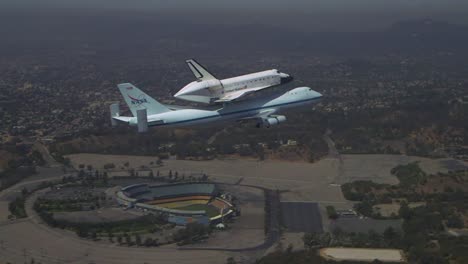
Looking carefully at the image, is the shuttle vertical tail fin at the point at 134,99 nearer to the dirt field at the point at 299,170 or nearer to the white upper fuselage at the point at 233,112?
the white upper fuselage at the point at 233,112

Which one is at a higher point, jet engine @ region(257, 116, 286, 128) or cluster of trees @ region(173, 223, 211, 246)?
jet engine @ region(257, 116, 286, 128)

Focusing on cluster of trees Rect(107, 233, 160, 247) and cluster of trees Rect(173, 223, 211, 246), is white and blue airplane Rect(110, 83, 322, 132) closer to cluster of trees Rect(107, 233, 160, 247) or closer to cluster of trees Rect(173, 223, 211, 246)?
cluster of trees Rect(107, 233, 160, 247)

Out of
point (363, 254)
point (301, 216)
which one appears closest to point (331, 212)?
point (301, 216)

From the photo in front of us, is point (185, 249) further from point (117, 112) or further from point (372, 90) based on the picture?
point (372, 90)

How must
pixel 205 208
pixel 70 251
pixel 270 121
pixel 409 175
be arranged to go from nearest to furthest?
pixel 270 121, pixel 70 251, pixel 205 208, pixel 409 175

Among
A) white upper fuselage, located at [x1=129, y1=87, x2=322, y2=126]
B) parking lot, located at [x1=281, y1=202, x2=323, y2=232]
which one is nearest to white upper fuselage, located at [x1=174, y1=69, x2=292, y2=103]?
white upper fuselage, located at [x1=129, y1=87, x2=322, y2=126]

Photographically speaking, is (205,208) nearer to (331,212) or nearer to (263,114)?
(331,212)

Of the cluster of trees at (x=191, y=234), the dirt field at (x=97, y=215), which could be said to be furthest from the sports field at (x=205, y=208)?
the dirt field at (x=97, y=215)
